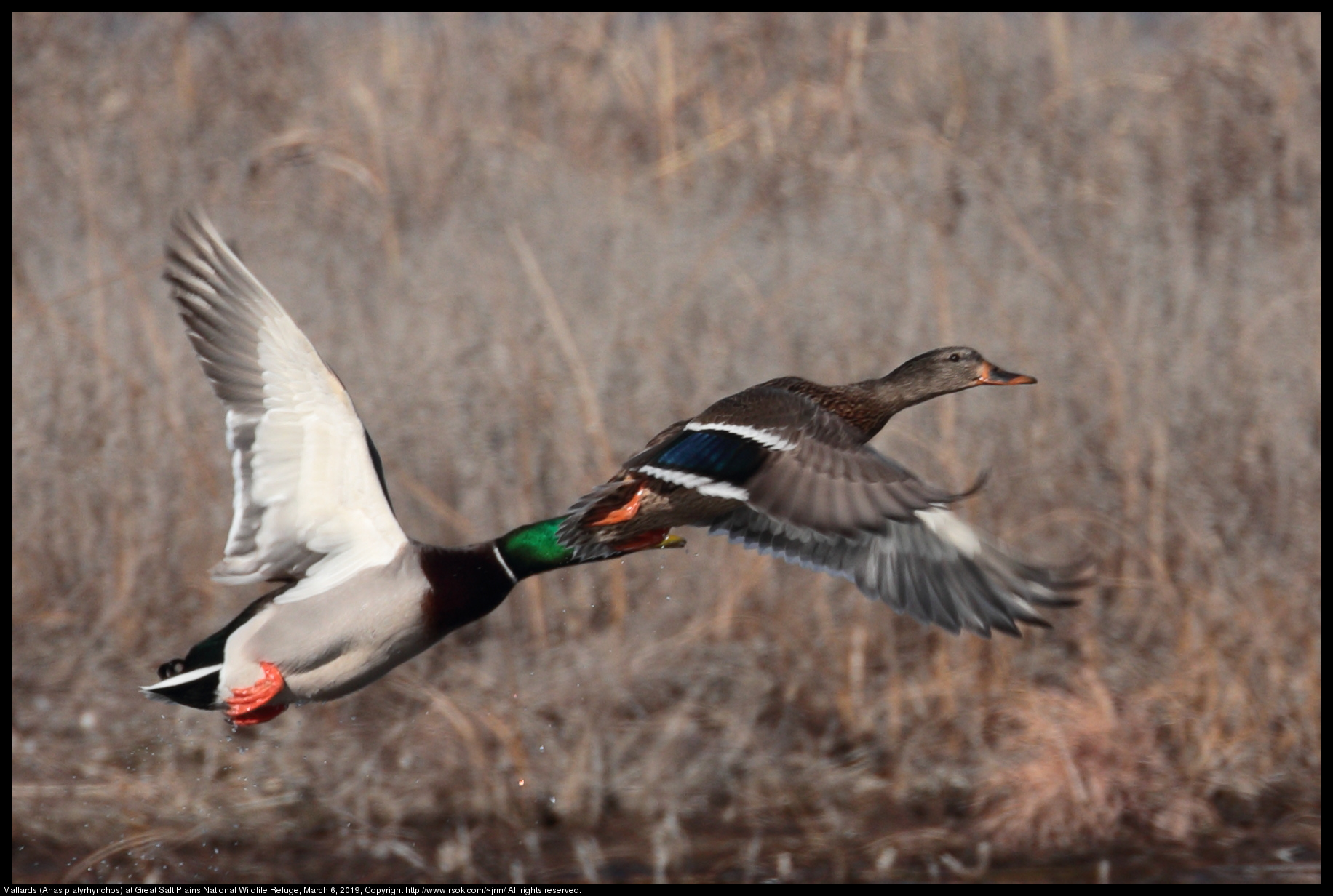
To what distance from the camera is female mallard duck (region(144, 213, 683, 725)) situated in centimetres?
357

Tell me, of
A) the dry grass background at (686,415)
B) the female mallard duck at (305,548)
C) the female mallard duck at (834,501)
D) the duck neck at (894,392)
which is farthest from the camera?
the dry grass background at (686,415)

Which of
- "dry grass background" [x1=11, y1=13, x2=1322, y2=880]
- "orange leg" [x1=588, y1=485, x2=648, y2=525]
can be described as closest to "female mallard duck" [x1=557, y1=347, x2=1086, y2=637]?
"orange leg" [x1=588, y1=485, x2=648, y2=525]

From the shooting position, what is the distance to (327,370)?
359cm

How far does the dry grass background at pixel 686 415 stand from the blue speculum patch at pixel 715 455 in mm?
2794

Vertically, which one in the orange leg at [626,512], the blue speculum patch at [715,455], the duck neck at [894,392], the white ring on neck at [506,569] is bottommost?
the white ring on neck at [506,569]

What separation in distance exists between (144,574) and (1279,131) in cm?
714

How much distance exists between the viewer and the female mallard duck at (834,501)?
3314 mm

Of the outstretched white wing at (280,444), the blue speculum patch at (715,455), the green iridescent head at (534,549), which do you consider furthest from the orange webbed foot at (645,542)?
the outstretched white wing at (280,444)

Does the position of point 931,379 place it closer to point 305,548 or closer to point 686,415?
point 305,548

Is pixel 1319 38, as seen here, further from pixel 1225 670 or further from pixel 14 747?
pixel 14 747

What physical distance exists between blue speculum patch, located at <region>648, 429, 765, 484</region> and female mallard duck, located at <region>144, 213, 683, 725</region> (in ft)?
0.65

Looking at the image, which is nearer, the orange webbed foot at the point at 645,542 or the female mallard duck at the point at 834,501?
the female mallard duck at the point at 834,501

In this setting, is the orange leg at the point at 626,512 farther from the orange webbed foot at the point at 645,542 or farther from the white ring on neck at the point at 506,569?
the white ring on neck at the point at 506,569

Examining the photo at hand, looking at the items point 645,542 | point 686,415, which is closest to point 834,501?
point 645,542
